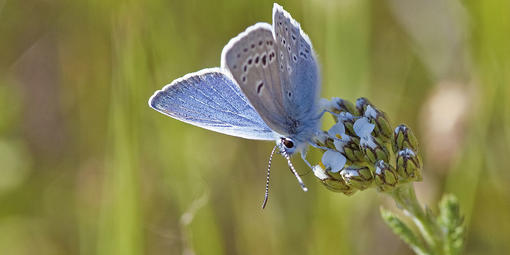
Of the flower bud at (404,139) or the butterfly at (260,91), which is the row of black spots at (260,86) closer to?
the butterfly at (260,91)

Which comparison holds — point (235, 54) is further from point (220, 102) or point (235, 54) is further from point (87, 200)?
point (87, 200)

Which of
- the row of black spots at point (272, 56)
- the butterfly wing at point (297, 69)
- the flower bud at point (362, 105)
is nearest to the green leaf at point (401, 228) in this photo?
the flower bud at point (362, 105)

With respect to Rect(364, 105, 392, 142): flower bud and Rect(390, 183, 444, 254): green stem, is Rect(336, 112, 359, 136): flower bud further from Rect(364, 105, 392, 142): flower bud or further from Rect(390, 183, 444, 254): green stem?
Rect(390, 183, 444, 254): green stem

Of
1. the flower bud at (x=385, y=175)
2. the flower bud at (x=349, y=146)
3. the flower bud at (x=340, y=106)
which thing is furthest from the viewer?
the flower bud at (x=340, y=106)

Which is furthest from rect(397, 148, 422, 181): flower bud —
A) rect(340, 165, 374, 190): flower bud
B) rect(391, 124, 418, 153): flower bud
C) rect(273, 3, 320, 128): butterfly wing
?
rect(273, 3, 320, 128): butterfly wing

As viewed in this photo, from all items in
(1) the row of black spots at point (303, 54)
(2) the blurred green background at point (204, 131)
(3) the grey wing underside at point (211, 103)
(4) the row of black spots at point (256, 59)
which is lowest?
(2) the blurred green background at point (204, 131)

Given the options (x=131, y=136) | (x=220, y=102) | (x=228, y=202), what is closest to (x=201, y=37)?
(x=228, y=202)
